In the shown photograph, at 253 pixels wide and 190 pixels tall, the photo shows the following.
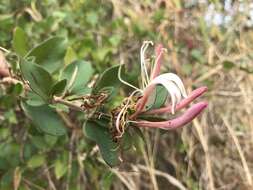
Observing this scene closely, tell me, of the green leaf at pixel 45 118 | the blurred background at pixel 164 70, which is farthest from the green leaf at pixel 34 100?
the blurred background at pixel 164 70

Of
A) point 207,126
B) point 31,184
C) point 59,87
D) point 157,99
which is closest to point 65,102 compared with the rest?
point 59,87

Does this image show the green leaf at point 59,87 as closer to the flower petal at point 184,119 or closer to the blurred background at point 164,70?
the flower petal at point 184,119

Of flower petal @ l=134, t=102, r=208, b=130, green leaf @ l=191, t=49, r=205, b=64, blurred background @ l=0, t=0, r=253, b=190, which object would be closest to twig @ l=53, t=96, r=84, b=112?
flower petal @ l=134, t=102, r=208, b=130

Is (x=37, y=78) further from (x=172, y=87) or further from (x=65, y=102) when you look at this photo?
(x=172, y=87)

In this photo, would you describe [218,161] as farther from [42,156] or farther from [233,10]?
[42,156]

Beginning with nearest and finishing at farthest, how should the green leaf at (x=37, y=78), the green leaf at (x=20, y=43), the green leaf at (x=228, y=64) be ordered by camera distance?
the green leaf at (x=37, y=78)
the green leaf at (x=20, y=43)
the green leaf at (x=228, y=64)

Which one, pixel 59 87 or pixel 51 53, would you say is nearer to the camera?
pixel 59 87

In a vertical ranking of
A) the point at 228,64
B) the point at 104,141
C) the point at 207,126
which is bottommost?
the point at 207,126
